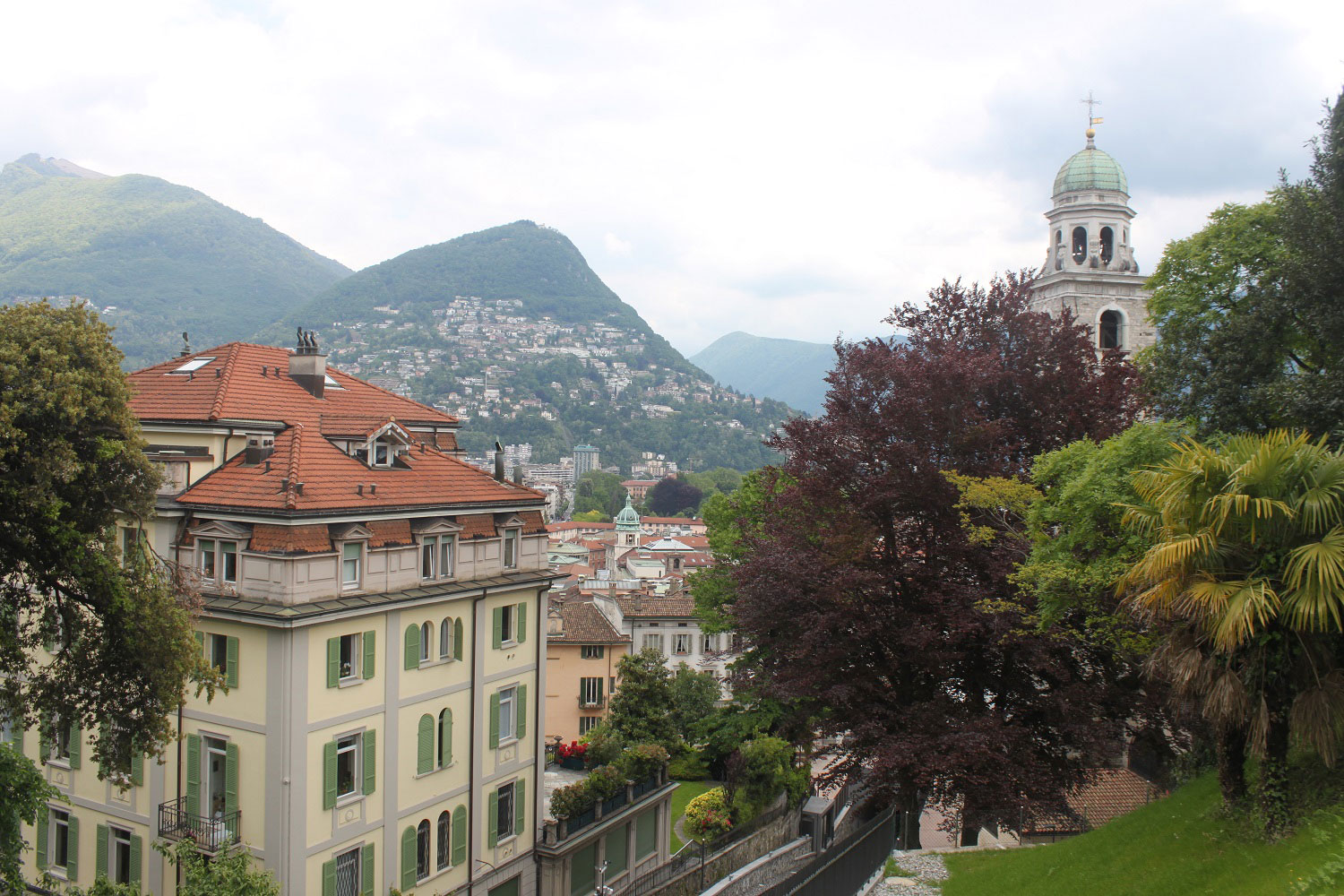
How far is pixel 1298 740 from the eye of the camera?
10297 mm

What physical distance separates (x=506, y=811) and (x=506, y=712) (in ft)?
7.74

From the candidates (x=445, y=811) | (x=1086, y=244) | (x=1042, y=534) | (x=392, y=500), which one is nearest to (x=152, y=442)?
(x=392, y=500)

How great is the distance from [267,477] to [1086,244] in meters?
32.3

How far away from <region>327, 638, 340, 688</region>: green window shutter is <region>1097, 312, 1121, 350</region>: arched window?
3130 centimetres

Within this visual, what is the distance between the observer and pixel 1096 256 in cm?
3734

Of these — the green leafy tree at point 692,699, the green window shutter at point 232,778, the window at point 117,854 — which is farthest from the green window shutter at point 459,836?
the green leafy tree at point 692,699

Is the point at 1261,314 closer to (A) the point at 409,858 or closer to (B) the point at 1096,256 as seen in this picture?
(A) the point at 409,858

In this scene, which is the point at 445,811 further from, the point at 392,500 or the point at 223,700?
the point at 392,500

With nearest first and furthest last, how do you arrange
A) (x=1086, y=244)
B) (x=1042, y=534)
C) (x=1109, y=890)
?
(x=1109, y=890) < (x=1042, y=534) < (x=1086, y=244)

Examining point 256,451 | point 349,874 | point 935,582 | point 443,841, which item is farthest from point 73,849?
point 935,582

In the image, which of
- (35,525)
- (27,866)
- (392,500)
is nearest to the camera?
(35,525)

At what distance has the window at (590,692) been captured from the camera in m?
42.6

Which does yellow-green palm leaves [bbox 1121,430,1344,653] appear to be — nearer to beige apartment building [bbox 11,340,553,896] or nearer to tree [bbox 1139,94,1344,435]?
tree [bbox 1139,94,1344,435]

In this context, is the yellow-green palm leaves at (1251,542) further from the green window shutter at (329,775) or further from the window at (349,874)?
the window at (349,874)
